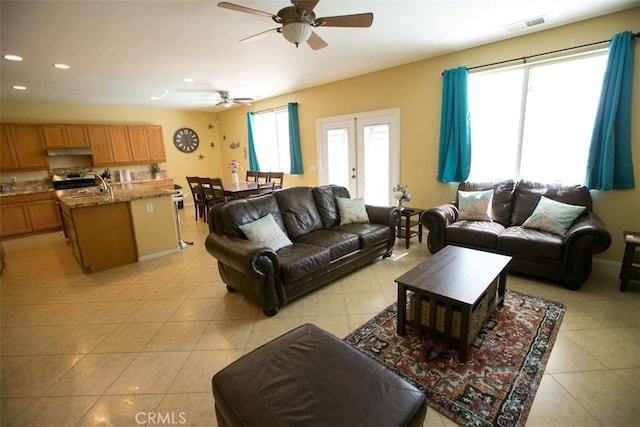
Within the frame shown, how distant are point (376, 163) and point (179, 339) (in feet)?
13.3

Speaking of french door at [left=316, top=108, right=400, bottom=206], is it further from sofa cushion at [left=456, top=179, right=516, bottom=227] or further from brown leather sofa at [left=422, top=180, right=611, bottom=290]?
sofa cushion at [left=456, top=179, right=516, bottom=227]

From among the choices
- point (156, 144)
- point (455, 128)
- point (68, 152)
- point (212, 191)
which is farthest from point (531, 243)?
point (68, 152)

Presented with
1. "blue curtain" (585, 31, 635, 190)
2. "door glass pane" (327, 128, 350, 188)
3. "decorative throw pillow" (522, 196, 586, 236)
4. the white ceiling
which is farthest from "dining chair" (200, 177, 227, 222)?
"blue curtain" (585, 31, 635, 190)

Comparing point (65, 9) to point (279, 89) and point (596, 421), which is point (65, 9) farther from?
point (596, 421)

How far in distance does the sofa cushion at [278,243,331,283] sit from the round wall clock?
6.48 m

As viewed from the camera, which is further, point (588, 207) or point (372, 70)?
point (372, 70)

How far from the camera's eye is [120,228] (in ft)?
12.7

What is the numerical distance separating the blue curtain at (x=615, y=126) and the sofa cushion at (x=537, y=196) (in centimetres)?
21

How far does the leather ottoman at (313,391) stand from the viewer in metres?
1.06

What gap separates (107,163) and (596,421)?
8.44 m

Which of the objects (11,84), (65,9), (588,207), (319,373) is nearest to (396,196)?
(588,207)

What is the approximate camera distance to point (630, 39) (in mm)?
2854

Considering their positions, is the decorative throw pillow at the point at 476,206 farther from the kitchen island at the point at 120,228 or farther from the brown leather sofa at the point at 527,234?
the kitchen island at the point at 120,228

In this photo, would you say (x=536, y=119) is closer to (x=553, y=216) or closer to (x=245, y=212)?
(x=553, y=216)
